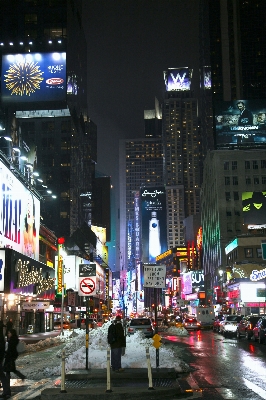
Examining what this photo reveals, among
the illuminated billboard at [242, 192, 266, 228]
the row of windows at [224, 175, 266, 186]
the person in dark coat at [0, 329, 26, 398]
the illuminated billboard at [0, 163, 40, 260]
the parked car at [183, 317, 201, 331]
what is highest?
the row of windows at [224, 175, 266, 186]

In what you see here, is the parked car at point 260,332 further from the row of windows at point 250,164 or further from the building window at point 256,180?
the building window at point 256,180

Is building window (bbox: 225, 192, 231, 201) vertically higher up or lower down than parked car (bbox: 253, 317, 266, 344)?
higher up

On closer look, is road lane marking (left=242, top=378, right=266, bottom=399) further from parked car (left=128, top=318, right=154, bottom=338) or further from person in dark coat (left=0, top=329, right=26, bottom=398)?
parked car (left=128, top=318, right=154, bottom=338)

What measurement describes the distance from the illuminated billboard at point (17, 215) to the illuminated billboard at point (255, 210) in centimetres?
5219

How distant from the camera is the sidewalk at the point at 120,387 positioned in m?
12.3

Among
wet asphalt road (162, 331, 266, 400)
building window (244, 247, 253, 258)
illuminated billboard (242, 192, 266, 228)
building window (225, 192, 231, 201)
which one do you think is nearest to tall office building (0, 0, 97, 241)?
building window (225, 192, 231, 201)

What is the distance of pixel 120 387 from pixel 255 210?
82.8m

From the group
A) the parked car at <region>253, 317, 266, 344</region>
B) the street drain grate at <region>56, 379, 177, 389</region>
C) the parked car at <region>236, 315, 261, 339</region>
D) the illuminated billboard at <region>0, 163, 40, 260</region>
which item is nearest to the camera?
the street drain grate at <region>56, 379, 177, 389</region>

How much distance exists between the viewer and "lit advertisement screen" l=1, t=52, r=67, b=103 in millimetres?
97438

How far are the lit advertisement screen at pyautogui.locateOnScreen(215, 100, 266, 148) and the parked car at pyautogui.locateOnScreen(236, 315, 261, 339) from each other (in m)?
71.3

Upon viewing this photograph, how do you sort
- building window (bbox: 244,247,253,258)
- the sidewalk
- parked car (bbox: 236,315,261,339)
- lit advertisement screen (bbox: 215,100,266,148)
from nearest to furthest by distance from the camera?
the sidewalk
parked car (bbox: 236,315,261,339)
building window (bbox: 244,247,253,258)
lit advertisement screen (bbox: 215,100,266,148)

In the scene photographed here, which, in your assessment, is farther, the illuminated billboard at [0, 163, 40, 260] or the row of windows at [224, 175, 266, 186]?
the row of windows at [224, 175, 266, 186]

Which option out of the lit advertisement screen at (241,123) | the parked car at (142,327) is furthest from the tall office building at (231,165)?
the parked car at (142,327)

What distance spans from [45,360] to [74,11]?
15928 centimetres
